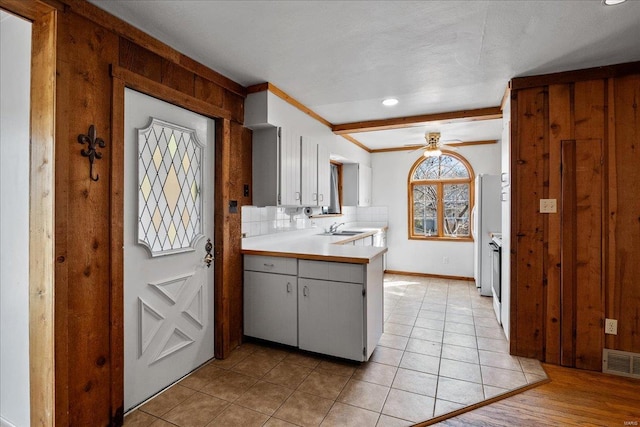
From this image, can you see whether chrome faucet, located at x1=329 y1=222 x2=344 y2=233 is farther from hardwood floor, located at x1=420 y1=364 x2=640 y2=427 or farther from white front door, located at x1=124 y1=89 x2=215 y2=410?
hardwood floor, located at x1=420 y1=364 x2=640 y2=427

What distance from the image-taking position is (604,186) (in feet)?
8.05

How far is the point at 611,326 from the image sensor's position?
8.00ft

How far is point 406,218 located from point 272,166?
3.64 metres

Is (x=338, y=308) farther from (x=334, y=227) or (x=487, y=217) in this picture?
(x=487, y=217)

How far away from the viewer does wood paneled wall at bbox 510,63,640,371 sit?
2412 millimetres

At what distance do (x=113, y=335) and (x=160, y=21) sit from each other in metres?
1.87

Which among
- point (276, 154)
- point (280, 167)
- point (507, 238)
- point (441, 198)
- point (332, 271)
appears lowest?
point (332, 271)

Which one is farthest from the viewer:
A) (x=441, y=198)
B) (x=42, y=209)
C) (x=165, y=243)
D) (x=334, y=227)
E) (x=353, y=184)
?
(x=441, y=198)

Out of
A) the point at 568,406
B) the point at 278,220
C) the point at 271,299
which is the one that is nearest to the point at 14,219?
the point at 271,299

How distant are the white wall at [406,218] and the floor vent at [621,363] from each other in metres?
2.96

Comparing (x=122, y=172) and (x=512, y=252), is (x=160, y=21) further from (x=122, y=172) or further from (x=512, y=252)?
(x=512, y=252)

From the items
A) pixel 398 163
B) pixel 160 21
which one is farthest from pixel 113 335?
pixel 398 163

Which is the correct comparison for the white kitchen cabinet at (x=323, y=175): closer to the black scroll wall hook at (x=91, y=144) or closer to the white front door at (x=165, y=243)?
the white front door at (x=165, y=243)

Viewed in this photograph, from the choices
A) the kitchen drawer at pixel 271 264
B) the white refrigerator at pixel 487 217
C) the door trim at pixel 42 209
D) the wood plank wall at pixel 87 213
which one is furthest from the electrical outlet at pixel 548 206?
the door trim at pixel 42 209
